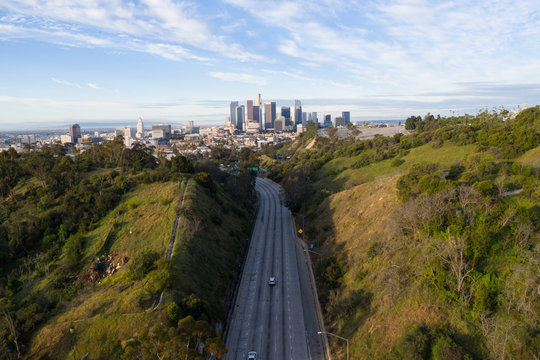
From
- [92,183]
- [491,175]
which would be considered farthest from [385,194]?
[92,183]

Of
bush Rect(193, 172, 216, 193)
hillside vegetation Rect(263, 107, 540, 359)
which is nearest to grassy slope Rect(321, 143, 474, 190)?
hillside vegetation Rect(263, 107, 540, 359)

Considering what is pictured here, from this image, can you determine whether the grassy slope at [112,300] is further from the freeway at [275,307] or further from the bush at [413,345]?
the bush at [413,345]

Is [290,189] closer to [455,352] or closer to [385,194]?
[385,194]

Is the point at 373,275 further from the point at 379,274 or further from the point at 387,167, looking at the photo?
the point at 387,167

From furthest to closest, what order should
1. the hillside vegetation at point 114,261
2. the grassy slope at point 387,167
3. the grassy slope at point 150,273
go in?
the grassy slope at point 387,167
the grassy slope at point 150,273
the hillside vegetation at point 114,261

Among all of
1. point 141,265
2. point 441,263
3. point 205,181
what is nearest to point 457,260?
point 441,263

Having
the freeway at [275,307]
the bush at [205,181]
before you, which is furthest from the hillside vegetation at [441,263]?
the bush at [205,181]
